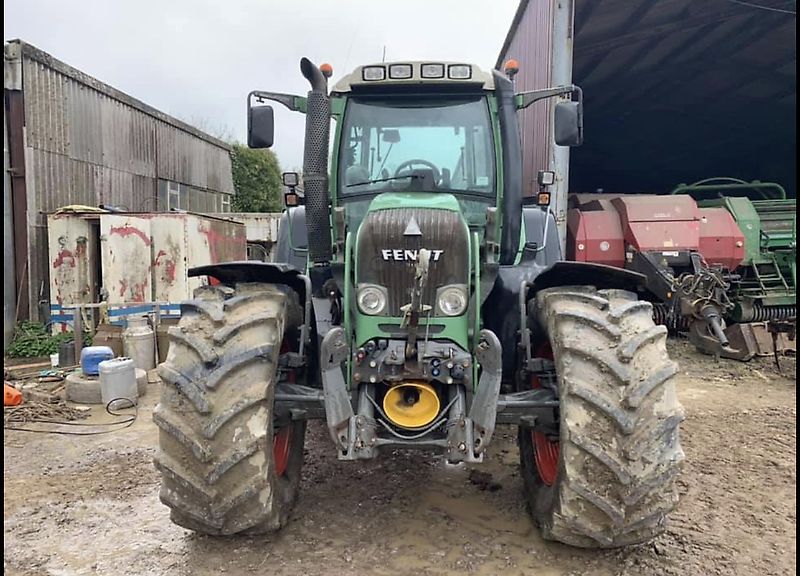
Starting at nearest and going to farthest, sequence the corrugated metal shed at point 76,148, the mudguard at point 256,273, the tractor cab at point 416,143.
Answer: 1. the mudguard at point 256,273
2. the tractor cab at point 416,143
3. the corrugated metal shed at point 76,148

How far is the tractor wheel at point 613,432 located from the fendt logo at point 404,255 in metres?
0.68

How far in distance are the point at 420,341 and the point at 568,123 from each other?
1798 mm

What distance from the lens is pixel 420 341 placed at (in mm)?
3145

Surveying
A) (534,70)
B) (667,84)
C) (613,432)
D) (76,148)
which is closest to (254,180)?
(76,148)

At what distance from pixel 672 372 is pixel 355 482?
2090 millimetres

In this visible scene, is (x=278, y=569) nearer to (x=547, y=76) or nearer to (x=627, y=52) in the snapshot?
(x=547, y=76)

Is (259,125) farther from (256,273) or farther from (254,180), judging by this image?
(254,180)

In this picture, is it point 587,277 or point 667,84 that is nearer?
point 587,277

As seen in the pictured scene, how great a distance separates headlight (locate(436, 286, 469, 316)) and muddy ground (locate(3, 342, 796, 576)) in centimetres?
120

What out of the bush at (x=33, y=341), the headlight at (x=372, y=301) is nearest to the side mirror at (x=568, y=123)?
the headlight at (x=372, y=301)

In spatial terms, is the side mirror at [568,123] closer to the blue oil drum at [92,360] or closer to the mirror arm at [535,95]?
the mirror arm at [535,95]

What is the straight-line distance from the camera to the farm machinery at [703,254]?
305 inches

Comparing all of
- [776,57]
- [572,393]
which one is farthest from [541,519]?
[776,57]

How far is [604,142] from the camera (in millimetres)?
15008
